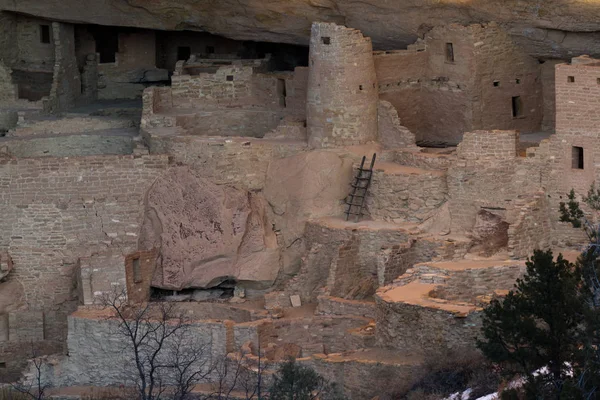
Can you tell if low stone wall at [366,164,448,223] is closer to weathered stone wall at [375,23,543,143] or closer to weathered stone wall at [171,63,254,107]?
weathered stone wall at [375,23,543,143]

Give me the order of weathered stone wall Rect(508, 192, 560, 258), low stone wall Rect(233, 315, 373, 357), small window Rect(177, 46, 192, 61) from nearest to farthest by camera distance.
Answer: low stone wall Rect(233, 315, 373, 357)
weathered stone wall Rect(508, 192, 560, 258)
small window Rect(177, 46, 192, 61)

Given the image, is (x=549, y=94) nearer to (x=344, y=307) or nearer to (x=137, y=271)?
(x=344, y=307)

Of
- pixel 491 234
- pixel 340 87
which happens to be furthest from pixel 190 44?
pixel 491 234

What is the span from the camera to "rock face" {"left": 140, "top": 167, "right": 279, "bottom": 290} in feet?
125

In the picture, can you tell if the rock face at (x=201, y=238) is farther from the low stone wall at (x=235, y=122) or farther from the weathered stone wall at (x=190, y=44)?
the weathered stone wall at (x=190, y=44)

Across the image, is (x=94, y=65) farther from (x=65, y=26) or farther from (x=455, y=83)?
(x=455, y=83)

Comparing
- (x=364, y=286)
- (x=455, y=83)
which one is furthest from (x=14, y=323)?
(x=455, y=83)

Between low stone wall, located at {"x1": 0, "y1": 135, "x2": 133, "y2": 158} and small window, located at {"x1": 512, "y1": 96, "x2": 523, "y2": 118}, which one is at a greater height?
small window, located at {"x1": 512, "y1": 96, "x2": 523, "y2": 118}

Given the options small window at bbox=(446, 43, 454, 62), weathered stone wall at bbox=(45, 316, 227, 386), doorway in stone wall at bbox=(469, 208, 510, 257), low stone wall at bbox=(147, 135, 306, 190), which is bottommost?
weathered stone wall at bbox=(45, 316, 227, 386)

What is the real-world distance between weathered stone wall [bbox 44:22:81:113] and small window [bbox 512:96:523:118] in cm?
859

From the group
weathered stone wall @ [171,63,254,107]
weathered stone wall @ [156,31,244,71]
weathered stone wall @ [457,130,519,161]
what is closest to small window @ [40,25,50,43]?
weathered stone wall @ [156,31,244,71]

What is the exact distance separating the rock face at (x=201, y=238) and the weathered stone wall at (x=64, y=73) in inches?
187

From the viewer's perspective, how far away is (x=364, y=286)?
36.9 metres

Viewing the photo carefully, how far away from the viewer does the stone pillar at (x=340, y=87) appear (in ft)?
124
